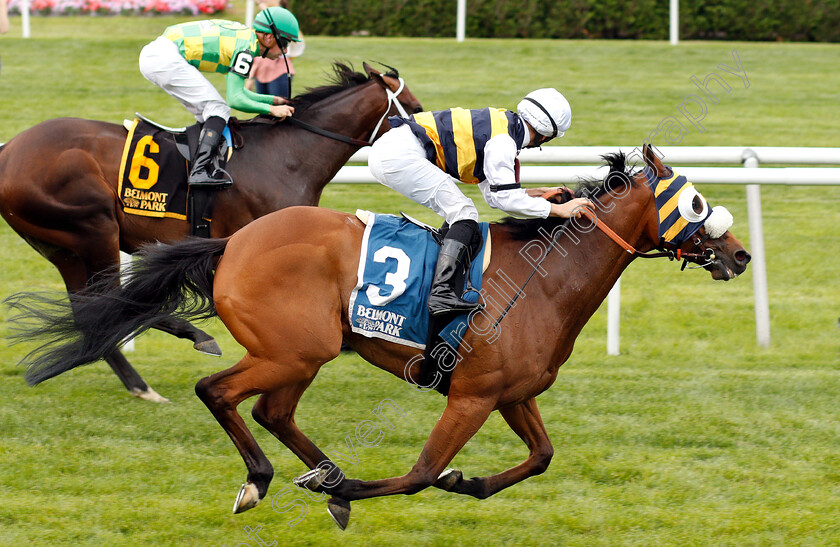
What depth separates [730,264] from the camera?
3.44m

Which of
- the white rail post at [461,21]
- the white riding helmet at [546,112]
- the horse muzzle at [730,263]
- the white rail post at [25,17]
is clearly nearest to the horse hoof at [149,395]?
the white riding helmet at [546,112]

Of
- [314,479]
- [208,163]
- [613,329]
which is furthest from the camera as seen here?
[613,329]

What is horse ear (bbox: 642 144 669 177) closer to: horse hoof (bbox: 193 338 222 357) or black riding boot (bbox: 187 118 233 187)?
black riding boot (bbox: 187 118 233 187)

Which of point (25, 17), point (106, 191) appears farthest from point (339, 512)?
point (25, 17)

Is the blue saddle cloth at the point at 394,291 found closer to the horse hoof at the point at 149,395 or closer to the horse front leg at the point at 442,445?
the horse front leg at the point at 442,445

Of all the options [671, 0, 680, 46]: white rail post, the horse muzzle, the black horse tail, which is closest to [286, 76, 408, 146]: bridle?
the black horse tail

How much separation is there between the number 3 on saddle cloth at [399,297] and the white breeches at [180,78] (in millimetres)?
1760

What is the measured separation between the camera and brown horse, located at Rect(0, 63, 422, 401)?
4.63 m

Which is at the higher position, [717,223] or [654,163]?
[654,163]

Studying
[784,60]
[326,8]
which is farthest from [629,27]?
[326,8]

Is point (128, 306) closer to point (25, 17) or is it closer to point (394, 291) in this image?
point (394, 291)

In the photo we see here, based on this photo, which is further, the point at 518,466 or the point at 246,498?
the point at 518,466

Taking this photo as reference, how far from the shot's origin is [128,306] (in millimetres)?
3629

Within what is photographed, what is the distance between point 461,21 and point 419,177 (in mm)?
8701
